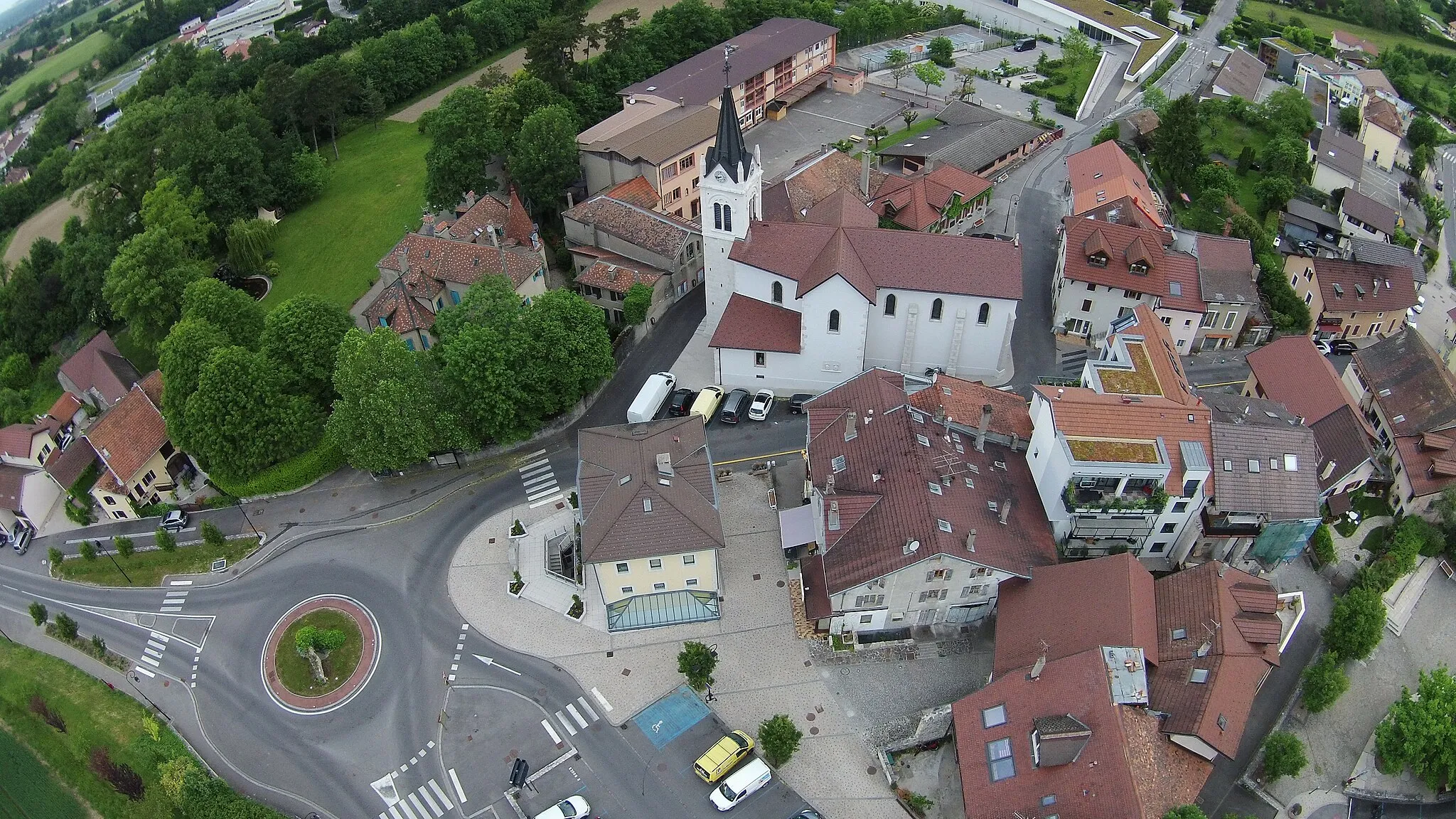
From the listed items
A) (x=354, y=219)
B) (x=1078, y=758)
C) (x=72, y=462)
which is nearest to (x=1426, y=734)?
(x=1078, y=758)

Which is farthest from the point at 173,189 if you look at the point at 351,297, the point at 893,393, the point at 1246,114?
the point at 1246,114

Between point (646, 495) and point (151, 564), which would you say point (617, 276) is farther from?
point (151, 564)

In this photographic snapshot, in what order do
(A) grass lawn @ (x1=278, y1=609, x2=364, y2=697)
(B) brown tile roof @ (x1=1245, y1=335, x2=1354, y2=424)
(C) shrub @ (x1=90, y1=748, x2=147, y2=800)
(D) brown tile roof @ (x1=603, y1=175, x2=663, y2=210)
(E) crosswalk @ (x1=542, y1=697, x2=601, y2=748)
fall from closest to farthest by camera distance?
(E) crosswalk @ (x1=542, y1=697, x2=601, y2=748) → (C) shrub @ (x1=90, y1=748, x2=147, y2=800) → (A) grass lawn @ (x1=278, y1=609, x2=364, y2=697) → (B) brown tile roof @ (x1=1245, y1=335, x2=1354, y2=424) → (D) brown tile roof @ (x1=603, y1=175, x2=663, y2=210)

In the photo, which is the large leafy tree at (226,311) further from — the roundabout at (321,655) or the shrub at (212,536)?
the roundabout at (321,655)

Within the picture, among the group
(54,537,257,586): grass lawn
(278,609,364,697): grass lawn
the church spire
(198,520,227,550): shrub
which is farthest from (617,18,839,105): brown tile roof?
(278,609,364,697): grass lawn

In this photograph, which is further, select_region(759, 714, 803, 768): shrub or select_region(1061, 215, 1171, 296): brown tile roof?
select_region(1061, 215, 1171, 296): brown tile roof

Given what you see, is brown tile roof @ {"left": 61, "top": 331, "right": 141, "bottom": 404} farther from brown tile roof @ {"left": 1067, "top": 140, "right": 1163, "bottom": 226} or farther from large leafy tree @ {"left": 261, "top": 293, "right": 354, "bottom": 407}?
brown tile roof @ {"left": 1067, "top": 140, "right": 1163, "bottom": 226}
